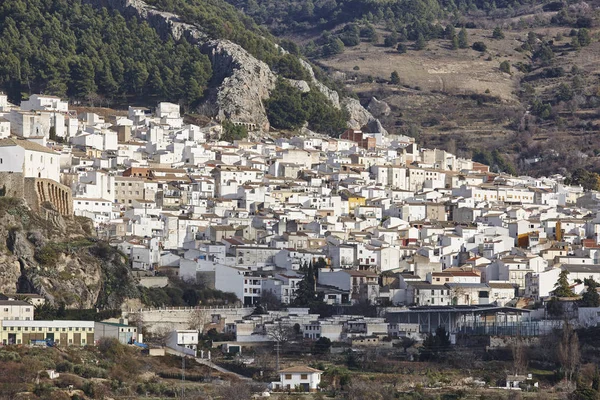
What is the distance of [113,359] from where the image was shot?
58.5 m

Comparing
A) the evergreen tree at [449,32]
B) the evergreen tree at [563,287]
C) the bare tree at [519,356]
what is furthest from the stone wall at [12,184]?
the evergreen tree at [449,32]

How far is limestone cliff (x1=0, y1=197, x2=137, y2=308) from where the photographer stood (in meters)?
62.9

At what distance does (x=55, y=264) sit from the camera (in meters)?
63.7

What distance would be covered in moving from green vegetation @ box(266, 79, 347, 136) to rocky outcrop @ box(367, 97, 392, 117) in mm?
15876

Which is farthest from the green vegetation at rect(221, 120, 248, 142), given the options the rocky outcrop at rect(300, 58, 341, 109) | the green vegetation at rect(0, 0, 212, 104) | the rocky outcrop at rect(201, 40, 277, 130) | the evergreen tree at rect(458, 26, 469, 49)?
the evergreen tree at rect(458, 26, 469, 49)

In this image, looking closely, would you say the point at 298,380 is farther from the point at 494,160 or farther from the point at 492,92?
the point at 492,92

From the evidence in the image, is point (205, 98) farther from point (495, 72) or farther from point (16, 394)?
point (16, 394)

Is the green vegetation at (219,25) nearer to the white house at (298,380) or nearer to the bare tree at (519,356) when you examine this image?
the bare tree at (519,356)

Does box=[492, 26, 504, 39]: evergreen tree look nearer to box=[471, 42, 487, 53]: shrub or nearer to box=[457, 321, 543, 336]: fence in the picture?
box=[471, 42, 487, 53]: shrub

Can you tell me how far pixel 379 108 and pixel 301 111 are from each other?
2148cm

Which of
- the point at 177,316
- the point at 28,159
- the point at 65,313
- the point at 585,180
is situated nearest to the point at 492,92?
the point at 585,180

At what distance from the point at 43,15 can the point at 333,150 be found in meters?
25.3

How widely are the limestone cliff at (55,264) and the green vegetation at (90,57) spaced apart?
3682 cm

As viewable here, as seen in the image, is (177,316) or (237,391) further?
(177,316)
